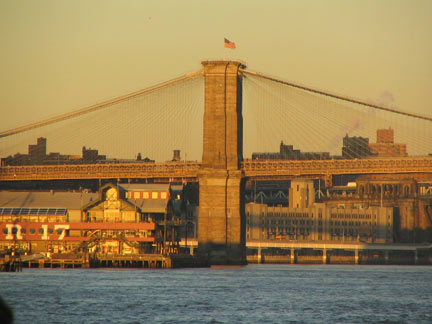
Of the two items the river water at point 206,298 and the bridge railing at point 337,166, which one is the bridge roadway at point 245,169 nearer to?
the bridge railing at point 337,166

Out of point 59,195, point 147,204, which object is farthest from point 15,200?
point 147,204

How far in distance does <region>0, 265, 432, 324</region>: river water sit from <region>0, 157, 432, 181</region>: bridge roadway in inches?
698

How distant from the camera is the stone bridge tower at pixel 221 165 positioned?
13638 centimetres

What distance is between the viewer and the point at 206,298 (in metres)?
82.6

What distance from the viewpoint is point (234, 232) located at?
5448 inches

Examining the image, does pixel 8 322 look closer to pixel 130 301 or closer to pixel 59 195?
pixel 130 301

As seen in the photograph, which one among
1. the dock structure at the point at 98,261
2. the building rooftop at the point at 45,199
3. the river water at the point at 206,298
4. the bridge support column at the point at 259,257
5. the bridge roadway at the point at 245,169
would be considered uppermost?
the bridge roadway at the point at 245,169

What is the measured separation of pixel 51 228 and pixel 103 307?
6161cm

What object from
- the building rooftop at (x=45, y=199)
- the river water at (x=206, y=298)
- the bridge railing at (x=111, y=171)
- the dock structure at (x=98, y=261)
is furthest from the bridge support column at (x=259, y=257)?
the river water at (x=206, y=298)

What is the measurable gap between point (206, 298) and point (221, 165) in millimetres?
54445

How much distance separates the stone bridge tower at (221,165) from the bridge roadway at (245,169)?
1.92m

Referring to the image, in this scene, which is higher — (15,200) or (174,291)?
(15,200)

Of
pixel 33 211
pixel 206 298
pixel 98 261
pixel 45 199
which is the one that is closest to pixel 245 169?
pixel 98 261

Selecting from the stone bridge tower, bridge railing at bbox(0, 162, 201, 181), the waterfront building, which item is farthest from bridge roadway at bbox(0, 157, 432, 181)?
the waterfront building
